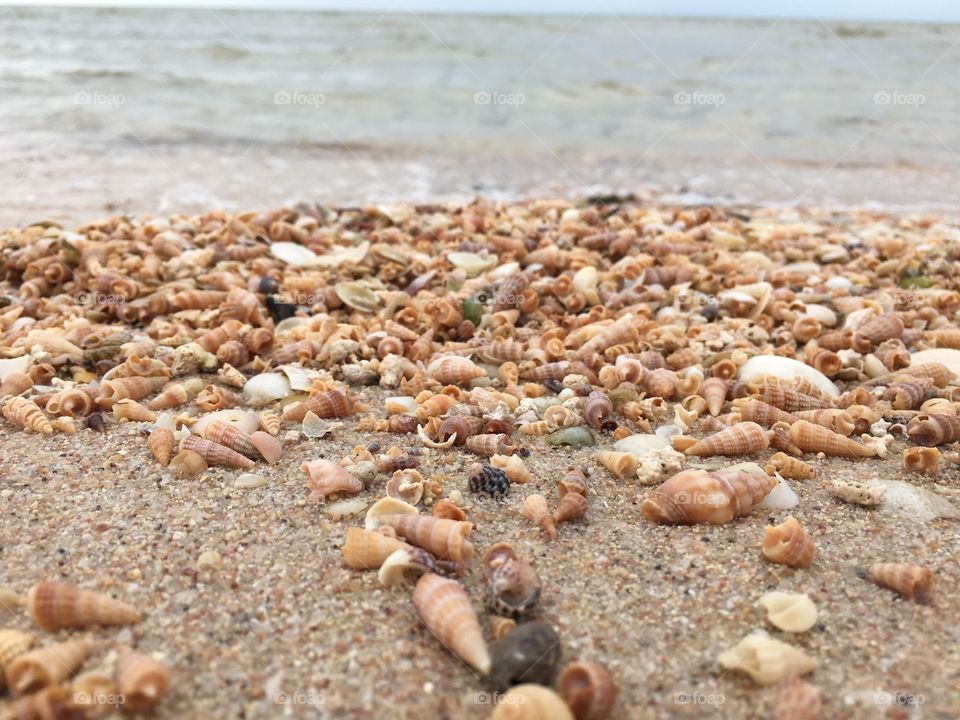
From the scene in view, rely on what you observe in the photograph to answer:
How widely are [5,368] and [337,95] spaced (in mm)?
11125

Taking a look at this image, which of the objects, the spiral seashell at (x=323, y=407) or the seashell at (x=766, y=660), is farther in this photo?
the spiral seashell at (x=323, y=407)

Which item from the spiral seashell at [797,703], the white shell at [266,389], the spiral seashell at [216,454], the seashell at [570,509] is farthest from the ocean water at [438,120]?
the spiral seashell at [797,703]

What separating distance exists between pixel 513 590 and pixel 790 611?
2.55 feet

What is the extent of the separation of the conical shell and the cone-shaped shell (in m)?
0.80

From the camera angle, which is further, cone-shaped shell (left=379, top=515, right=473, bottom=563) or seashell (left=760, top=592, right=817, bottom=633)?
cone-shaped shell (left=379, top=515, right=473, bottom=563)

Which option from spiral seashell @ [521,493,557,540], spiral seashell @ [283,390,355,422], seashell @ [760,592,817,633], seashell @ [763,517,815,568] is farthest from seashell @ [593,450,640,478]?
spiral seashell @ [283,390,355,422]

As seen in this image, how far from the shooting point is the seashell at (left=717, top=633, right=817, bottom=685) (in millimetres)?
1945

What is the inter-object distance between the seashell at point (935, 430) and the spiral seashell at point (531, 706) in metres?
2.19

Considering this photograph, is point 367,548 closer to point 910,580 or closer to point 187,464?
point 187,464

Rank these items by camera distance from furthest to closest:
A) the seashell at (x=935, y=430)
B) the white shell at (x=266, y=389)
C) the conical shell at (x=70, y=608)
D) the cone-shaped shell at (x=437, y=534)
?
1. the white shell at (x=266, y=389)
2. the seashell at (x=935, y=430)
3. the cone-shaped shell at (x=437, y=534)
4. the conical shell at (x=70, y=608)

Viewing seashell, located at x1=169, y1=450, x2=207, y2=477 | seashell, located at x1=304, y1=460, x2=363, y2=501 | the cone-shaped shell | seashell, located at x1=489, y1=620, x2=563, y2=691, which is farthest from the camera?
seashell, located at x1=169, y1=450, x2=207, y2=477

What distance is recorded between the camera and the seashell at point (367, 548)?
2316 millimetres

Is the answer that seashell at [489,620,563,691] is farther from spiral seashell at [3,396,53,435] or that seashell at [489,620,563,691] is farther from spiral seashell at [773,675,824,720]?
spiral seashell at [3,396,53,435]

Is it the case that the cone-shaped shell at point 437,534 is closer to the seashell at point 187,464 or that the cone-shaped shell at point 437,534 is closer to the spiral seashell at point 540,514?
the spiral seashell at point 540,514
